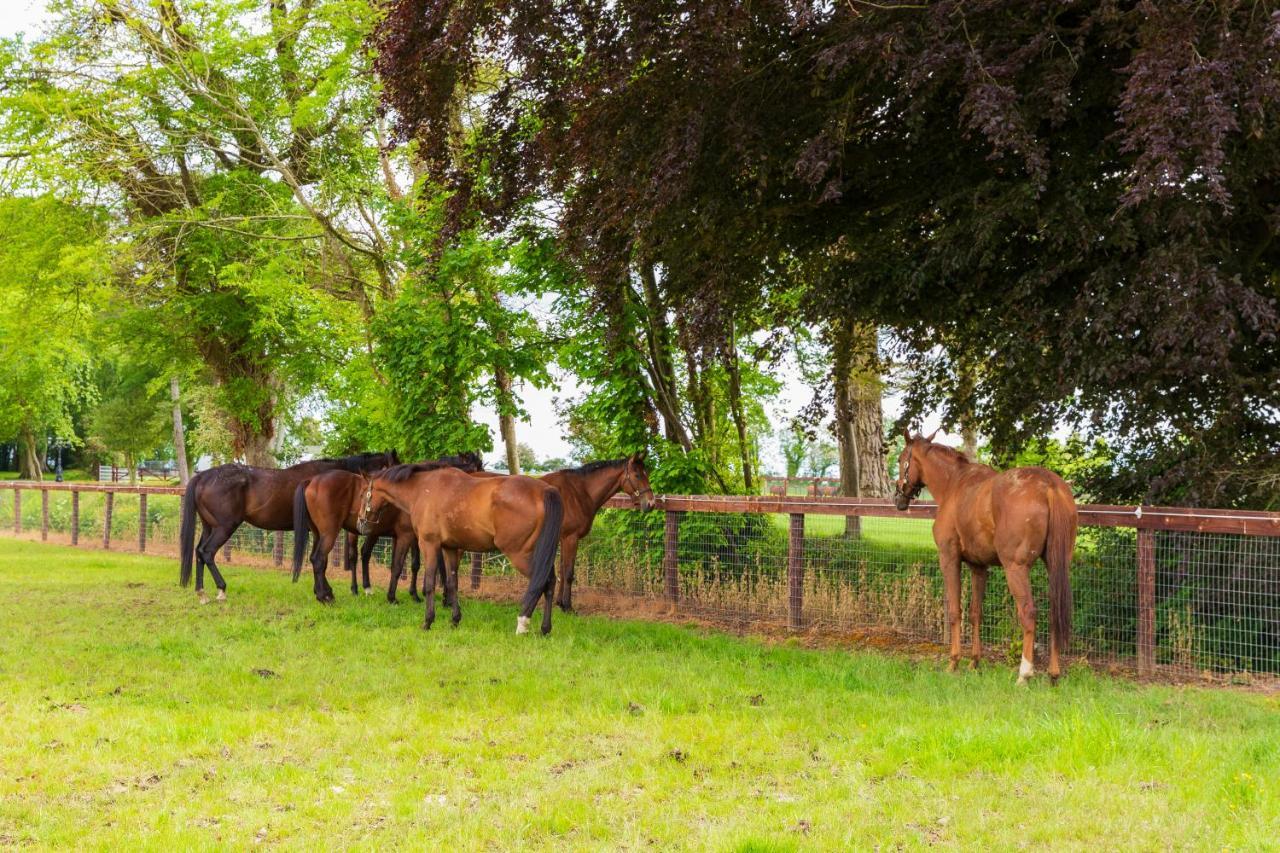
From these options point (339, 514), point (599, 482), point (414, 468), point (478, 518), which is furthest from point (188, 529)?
point (599, 482)

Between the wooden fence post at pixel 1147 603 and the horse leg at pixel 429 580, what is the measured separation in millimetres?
5959

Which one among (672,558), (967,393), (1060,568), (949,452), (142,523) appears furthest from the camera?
(142,523)

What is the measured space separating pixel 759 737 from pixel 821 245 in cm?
635

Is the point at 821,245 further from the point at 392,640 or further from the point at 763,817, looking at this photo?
the point at 763,817

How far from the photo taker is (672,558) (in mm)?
11258

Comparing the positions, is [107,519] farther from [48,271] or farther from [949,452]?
[949,452]

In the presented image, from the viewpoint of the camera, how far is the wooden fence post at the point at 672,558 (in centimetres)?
1123

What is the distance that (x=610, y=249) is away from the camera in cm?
1097

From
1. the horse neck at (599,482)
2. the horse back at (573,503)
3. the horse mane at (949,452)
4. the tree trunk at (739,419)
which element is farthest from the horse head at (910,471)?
the tree trunk at (739,419)

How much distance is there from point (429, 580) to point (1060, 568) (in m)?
5.60

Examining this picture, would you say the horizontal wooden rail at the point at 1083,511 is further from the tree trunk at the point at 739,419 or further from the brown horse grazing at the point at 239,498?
the brown horse grazing at the point at 239,498

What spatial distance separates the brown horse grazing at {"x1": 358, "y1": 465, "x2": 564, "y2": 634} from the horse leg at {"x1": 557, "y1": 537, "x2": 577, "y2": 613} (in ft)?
3.48

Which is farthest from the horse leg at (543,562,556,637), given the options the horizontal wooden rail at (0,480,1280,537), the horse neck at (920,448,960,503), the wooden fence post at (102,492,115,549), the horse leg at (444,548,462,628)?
the wooden fence post at (102,492,115,549)

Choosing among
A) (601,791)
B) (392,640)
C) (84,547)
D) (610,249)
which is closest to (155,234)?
(84,547)
